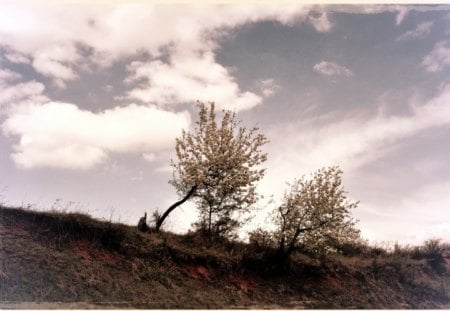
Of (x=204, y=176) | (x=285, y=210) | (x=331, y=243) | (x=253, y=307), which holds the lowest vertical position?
(x=253, y=307)

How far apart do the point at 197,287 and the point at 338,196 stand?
876 centimetres

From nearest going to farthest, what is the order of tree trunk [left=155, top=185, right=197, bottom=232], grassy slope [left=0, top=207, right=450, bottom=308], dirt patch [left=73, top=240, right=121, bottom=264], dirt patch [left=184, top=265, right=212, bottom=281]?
grassy slope [left=0, top=207, right=450, bottom=308] → dirt patch [left=73, top=240, right=121, bottom=264] → dirt patch [left=184, top=265, right=212, bottom=281] → tree trunk [left=155, top=185, right=197, bottom=232]

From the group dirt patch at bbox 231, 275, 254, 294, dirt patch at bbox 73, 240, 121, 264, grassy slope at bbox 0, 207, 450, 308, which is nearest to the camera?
grassy slope at bbox 0, 207, 450, 308

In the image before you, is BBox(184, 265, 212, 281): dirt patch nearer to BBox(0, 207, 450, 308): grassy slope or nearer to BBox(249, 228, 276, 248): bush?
BBox(0, 207, 450, 308): grassy slope

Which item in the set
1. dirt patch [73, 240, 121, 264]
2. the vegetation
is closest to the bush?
the vegetation

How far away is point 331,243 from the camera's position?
23266mm

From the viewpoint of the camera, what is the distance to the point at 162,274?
62.6 feet

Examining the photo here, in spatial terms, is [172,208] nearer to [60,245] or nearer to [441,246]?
[60,245]

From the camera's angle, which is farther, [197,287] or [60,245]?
[197,287]

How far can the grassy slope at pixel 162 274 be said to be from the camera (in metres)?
15.8

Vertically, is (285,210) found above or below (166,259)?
above

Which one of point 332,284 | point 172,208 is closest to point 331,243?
point 332,284

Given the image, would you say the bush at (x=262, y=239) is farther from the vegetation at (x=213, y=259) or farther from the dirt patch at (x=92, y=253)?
the dirt patch at (x=92, y=253)

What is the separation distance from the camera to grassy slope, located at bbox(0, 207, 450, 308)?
51.7 ft
